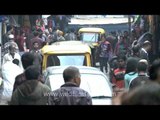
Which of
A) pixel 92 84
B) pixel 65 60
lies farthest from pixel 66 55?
pixel 92 84

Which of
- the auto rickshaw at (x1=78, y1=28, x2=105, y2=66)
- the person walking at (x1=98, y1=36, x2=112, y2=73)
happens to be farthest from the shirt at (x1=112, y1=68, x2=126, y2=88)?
the auto rickshaw at (x1=78, y1=28, x2=105, y2=66)

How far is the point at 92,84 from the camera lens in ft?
21.0

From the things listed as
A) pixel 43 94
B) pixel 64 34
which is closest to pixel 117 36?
pixel 64 34

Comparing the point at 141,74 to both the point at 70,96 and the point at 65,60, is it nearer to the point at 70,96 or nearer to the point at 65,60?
the point at 70,96

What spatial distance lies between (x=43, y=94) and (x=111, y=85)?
136 cm

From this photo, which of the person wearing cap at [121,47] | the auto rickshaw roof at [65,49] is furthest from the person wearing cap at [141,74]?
the auto rickshaw roof at [65,49]

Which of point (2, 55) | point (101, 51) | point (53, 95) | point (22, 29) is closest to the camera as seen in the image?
point (53, 95)

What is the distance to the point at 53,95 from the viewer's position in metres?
5.34

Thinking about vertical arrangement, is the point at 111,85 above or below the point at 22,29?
below

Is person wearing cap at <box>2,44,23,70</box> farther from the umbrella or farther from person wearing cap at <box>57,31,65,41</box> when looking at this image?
person wearing cap at <box>57,31,65,41</box>

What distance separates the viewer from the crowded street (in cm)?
527

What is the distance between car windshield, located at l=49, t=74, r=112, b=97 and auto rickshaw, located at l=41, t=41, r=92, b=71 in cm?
115

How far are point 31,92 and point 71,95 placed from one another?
23.9 inches
